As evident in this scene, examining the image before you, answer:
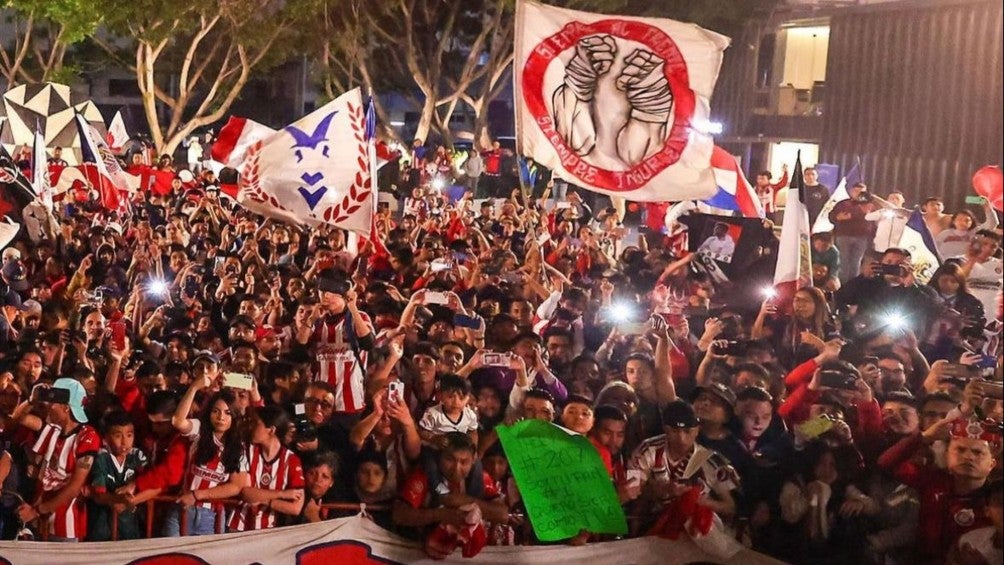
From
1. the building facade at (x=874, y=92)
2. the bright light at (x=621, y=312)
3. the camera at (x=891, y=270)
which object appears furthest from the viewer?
the building facade at (x=874, y=92)

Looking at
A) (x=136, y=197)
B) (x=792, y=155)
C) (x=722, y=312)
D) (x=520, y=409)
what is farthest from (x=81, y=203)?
(x=792, y=155)

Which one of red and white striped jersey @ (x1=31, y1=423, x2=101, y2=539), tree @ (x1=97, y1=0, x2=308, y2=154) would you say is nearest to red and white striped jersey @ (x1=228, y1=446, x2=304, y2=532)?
red and white striped jersey @ (x1=31, y1=423, x2=101, y2=539)

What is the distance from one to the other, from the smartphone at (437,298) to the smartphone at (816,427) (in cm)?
296

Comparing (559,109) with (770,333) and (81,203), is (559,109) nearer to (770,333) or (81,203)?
(770,333)

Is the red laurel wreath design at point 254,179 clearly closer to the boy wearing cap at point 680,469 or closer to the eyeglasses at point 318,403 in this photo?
the eyeglasses at point 318,403

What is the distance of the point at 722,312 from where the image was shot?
8.93 meters

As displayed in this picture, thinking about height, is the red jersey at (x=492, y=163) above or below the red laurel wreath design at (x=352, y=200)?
above

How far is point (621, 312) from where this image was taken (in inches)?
351

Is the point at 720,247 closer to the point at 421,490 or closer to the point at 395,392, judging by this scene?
the point at 395,392

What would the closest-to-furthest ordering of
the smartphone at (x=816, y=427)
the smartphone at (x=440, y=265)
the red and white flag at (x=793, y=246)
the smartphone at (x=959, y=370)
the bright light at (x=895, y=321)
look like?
the smartphone at (x=816, y=427) < the smartphone at (x=959, y=370) < the red and white flag at (x=793, y=246) < the bright light at (x=895, y=321) < the smartphone at (x=440, y=265)

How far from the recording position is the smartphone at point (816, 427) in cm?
596

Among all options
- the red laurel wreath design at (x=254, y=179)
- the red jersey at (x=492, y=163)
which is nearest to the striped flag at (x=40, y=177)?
the red laurel wreath design at (x=254, y=179)

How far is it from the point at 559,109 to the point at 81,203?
9324 mm

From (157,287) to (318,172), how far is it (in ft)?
5.52
